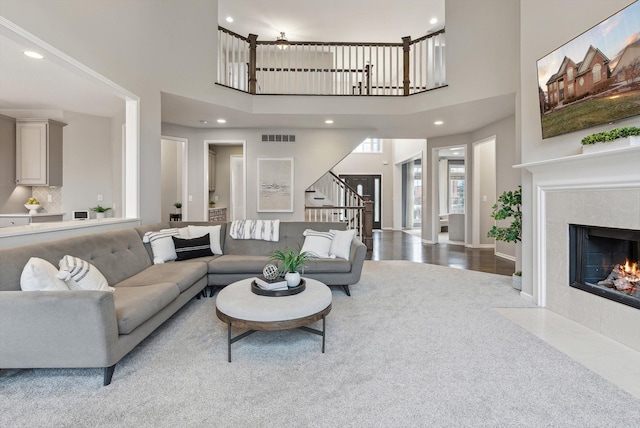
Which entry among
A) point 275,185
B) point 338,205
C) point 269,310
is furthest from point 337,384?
point 338,205

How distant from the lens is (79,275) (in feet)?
6.89

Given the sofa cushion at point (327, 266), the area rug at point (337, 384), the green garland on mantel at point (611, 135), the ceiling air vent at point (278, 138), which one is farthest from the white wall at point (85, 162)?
the green garland on mantel at point (611, 135)

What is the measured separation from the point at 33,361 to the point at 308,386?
5.34 ft

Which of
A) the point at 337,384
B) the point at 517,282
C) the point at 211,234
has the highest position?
the point at 211,234

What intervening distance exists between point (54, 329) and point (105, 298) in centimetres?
32

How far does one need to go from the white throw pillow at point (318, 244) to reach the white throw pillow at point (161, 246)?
158 cm

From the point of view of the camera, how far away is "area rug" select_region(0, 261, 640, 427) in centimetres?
154

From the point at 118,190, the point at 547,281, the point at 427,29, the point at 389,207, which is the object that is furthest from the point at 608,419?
the point at 389,207

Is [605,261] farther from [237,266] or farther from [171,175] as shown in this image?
[171,175]

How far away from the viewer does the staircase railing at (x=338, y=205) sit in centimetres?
663

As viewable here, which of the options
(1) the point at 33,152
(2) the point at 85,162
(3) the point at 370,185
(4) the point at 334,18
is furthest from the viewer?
(3) the point at 370,185

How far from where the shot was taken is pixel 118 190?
5203mm

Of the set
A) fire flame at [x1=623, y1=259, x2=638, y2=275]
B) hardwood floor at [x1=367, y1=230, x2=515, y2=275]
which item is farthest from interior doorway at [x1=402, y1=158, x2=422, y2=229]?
fire flame at [x1=623, y1=259, x2=638, y2=275]

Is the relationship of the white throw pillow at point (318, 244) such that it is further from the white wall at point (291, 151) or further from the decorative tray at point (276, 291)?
the white wall at point (291, 151)
